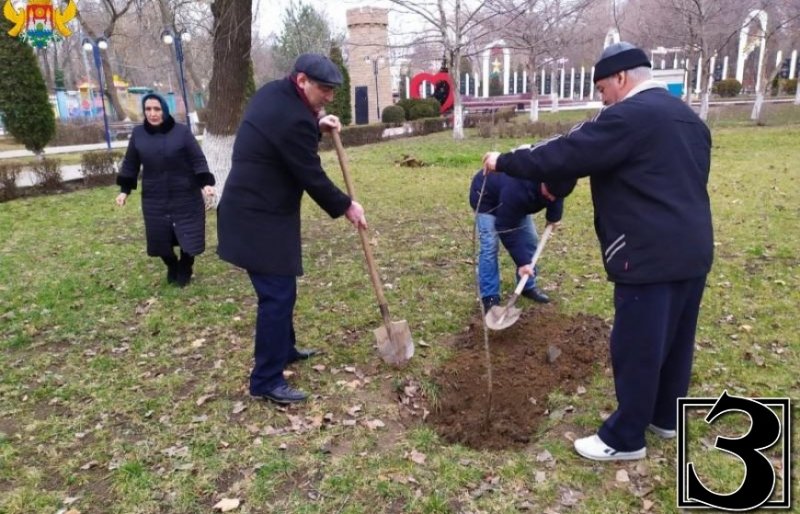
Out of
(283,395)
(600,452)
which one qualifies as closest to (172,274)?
(283,395)

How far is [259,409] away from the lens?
3.51 metres

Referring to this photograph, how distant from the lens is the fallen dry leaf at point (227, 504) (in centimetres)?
269

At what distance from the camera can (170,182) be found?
5.12m

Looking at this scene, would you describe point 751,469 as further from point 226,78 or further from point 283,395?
point 226,78

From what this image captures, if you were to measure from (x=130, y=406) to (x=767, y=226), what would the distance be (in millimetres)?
7212

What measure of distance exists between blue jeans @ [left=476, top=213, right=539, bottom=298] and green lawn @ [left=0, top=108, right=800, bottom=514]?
303 mm

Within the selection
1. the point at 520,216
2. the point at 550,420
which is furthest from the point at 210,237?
the point at 550,420

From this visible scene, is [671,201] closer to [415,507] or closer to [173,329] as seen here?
[415,507]

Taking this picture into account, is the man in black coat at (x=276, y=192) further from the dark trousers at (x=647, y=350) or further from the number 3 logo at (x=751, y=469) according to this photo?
the number 3 logo at (x=751, y=469)

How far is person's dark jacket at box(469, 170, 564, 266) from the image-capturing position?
13.4ft

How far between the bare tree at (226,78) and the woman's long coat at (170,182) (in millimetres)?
2544

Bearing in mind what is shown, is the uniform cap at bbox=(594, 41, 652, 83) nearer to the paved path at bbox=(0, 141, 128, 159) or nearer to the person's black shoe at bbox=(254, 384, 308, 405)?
the person's black shoe at bbox=(254, 384, 308, 405)

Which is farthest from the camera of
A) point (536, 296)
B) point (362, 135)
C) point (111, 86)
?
point (111, 86)

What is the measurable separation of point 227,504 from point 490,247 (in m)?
2.72
